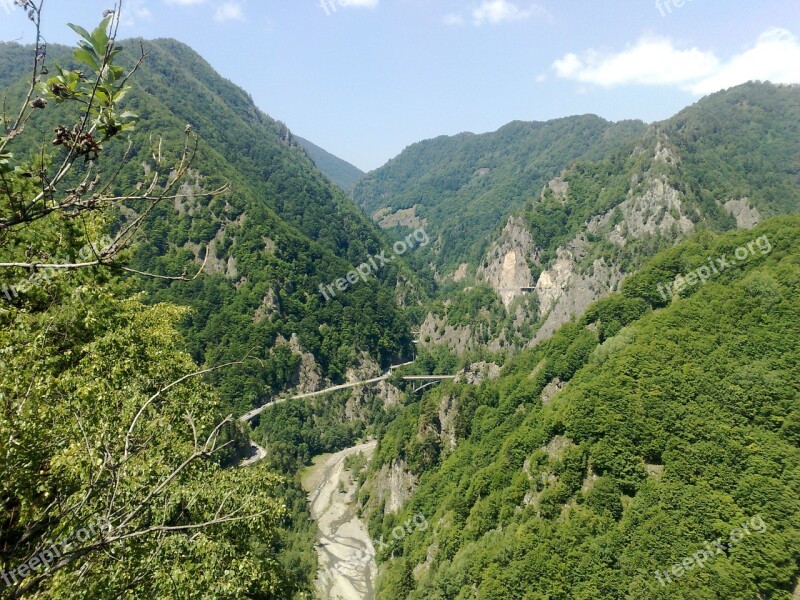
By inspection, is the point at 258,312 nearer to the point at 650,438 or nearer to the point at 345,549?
the point at 345,549

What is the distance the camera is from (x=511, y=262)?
16425 cm

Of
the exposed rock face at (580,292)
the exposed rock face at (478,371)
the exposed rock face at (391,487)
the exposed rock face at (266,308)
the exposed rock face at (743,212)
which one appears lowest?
the exposed rock face at (391,487)

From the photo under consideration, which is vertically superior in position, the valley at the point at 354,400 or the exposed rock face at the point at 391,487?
the valley at the point at 354,400

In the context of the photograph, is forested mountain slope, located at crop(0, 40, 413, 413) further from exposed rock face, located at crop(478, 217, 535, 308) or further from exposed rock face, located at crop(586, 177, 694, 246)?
exposed rock face, located at crop(586, 177, 694, 246)

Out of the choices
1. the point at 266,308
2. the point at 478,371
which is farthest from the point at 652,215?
the point at 266,308

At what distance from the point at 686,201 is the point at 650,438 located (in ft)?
374

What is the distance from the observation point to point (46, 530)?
23.7ft

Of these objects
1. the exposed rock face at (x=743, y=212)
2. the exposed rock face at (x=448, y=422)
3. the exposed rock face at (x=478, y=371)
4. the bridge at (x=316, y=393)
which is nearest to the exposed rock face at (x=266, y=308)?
the bridge at (x=316, y=393)

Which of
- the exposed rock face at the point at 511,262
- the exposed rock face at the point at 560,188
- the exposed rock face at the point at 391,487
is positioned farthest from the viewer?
the exposed rock face at the point at 560,188

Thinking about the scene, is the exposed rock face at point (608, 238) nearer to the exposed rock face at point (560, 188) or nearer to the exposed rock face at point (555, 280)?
the exposed rock face at point (555, 280)

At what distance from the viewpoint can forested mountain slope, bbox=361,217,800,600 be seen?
27.2m

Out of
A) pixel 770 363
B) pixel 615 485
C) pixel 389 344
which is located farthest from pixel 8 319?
pixel 389 344

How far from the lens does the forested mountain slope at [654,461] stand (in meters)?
27.2

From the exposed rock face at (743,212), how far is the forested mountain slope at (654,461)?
93906 millimetres
